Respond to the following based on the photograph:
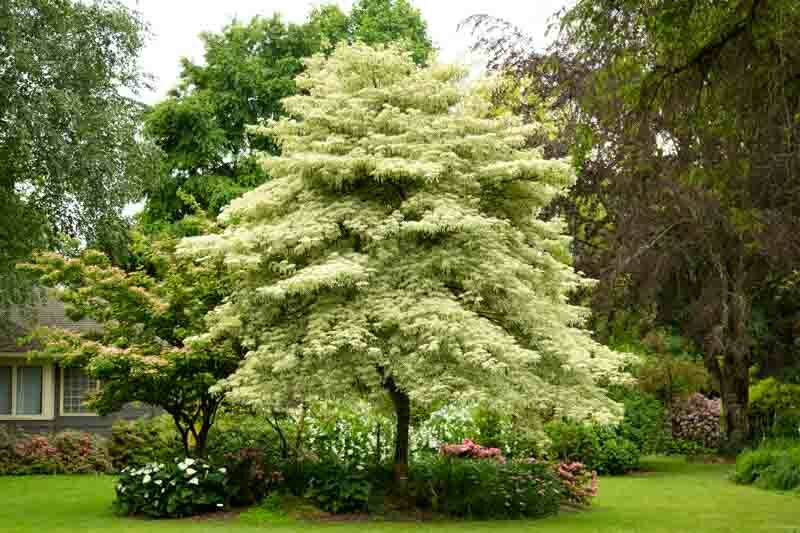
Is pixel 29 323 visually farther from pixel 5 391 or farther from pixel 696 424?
pixel 696 424

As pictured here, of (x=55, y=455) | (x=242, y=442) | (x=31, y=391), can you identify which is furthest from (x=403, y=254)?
(x=31, y=391)

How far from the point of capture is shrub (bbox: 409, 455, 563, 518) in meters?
16.2

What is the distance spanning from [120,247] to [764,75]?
56.0 feet

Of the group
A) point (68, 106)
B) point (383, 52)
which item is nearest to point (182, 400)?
point (383, 52)

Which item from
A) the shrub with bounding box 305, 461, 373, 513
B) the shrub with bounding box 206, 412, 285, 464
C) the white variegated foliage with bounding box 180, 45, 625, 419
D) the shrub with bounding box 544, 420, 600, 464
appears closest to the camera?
the white variegated foliage with bounding box 180, 45, 625, 419

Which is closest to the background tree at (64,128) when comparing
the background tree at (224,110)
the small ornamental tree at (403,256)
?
the small ornamental tree at (403,256)

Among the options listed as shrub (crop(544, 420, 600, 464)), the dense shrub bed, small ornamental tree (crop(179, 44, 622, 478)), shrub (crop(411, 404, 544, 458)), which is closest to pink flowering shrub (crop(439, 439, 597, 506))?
small ornamental tree (crop(179, 44, 622, 478))

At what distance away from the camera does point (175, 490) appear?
1611cm

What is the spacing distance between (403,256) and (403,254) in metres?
0.04

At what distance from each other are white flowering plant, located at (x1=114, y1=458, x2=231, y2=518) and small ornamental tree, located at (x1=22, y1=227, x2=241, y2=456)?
1121mm

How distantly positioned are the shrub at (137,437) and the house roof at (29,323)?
8.04 ft

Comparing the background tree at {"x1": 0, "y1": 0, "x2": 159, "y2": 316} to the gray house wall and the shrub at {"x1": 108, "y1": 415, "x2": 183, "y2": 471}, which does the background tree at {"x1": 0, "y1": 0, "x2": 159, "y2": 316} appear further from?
the gray house wall

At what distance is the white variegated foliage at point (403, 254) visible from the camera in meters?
14.4

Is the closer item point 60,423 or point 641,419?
point 641,419
